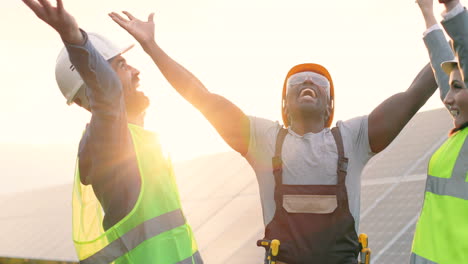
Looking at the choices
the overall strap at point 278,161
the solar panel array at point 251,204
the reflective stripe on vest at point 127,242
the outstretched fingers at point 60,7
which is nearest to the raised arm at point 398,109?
the overall strap at point 278,161

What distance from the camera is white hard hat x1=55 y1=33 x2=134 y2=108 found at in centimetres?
409

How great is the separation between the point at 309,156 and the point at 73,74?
1.43 m

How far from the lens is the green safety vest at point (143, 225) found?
139 inches

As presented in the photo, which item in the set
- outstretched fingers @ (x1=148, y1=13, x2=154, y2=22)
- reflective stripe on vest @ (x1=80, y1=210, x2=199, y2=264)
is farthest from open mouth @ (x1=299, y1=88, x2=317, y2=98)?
reflective stripe on vest @ (x1=80, y1=210, x2=199, y2=264)

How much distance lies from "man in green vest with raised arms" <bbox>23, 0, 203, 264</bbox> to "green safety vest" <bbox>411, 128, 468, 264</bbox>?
1163 mm

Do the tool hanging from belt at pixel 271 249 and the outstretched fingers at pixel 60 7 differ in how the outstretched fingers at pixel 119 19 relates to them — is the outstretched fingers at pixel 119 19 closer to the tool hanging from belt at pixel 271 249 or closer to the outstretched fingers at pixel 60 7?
the outstretched fingers at pixel 60 7

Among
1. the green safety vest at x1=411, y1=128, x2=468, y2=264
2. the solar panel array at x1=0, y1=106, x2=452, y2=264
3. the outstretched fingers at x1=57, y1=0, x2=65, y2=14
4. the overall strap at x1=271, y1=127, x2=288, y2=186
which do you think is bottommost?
the solar panel array at x1=0, y1=106, x2=452, y2=264

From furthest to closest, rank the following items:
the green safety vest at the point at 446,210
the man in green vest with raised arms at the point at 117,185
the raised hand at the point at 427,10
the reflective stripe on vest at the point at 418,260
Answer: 1. the raised hand at the point at 427,10
2. the reflective stripe on vest at the point at 418,260
3. the green safety vest at the point at 446,210
4. the man in green vest with raised arms at the point at 117,185

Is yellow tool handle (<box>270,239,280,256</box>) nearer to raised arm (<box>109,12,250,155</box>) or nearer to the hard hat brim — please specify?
raised arm (<box>109,12,250,155</box>)

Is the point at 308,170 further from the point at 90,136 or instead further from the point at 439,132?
the point at 439,132

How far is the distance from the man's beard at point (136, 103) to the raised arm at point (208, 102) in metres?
0.57

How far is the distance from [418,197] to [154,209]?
25.5ft

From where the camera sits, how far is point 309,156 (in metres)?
4.41

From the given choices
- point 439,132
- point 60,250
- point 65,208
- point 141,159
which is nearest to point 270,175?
point 141,159
